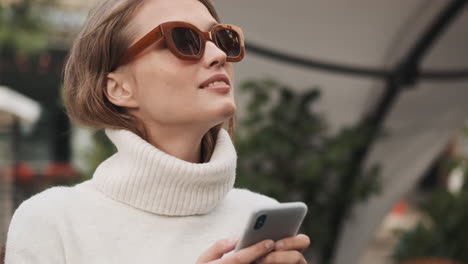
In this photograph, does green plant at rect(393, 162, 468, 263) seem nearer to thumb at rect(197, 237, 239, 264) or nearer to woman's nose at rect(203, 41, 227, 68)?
woman's nose at rect(203, 41, 227, 68)

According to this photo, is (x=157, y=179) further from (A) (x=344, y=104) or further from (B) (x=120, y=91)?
(A) (x=344, y=104)

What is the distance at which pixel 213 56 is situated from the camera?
69.5 inches

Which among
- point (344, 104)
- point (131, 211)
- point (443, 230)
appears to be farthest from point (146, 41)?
point (443, 230)

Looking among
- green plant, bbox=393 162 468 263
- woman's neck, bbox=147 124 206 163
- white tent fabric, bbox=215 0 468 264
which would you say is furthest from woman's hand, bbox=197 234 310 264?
green plant, bbox=393 162 468 263

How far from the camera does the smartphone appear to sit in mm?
1535

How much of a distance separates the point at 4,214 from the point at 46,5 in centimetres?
276

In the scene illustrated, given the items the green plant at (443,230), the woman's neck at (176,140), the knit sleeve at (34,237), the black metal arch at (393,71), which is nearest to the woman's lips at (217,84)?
the woman's neck at (176,140)

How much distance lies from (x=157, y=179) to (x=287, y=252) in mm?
344

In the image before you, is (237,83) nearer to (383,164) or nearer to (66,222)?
(383,164)

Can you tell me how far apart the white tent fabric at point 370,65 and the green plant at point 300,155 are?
6.5 inches

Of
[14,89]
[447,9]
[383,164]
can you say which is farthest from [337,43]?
[14,89]

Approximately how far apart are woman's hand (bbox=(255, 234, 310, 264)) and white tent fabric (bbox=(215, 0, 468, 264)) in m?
3.32

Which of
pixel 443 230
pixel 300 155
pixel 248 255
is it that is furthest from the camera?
pixel 443 230

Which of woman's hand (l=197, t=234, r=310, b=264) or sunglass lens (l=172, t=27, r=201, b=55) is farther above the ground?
sunglass lens (l=172, t=27, r=201, b=55)
